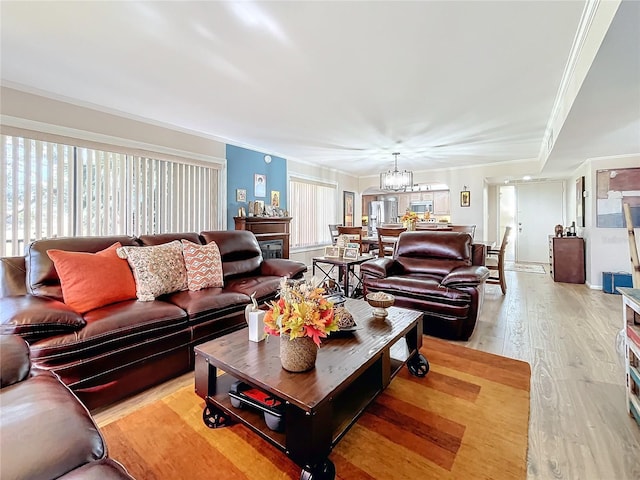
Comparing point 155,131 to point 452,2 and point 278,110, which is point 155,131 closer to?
point 278,110

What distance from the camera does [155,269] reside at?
7.82ft

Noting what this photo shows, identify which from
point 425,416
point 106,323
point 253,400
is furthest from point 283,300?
point 106,323

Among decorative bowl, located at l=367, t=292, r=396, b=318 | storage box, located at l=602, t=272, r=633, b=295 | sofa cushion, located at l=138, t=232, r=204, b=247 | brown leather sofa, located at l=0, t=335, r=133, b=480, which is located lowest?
storage box, located at l=602, t=272, r=633, b=295

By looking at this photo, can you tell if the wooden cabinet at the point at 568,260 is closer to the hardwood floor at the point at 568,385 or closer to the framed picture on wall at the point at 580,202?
the framed picture on wall at the point at 580,202

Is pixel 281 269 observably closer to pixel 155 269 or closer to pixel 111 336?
pixel 155 269

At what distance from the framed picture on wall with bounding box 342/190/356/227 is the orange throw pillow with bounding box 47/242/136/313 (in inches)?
224

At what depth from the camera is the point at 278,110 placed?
3.43 m

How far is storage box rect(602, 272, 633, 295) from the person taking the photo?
4309 millimetres

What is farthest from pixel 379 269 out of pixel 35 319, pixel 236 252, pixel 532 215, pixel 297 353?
pixel 532 215

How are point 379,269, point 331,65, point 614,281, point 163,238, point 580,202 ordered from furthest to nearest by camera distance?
point 580,202 < point 614,281 < point 379,269 < point 163,238 < point 331,65

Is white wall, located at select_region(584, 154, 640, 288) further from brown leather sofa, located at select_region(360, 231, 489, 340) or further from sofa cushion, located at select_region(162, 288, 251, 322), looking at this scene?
sofa cushion, located at select_region(162, 288, 251, 322)

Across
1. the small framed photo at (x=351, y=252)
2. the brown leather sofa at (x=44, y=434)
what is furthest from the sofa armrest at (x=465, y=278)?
the brown leather sofa at (x=44, y=434)

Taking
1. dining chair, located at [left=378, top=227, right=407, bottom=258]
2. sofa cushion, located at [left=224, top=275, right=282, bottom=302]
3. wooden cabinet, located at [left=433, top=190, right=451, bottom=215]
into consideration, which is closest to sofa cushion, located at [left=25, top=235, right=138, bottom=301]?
sofa cushion, located at [left=224, top=275, right=282, bottom=302]

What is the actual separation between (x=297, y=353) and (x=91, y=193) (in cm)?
325
